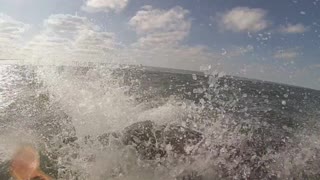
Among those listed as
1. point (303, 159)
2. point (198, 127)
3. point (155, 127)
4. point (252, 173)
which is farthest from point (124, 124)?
point (303, 159)

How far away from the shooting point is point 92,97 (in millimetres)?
22484

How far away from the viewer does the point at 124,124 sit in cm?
1541

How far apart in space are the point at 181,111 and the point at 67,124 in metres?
5.70

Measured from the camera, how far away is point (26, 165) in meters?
11.6

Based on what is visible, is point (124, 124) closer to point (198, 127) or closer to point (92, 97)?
point (198, 127)

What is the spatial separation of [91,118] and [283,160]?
332 inches

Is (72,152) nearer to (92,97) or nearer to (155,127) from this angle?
(155,127)

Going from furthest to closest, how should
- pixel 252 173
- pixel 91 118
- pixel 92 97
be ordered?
pixel 92 97 → pixel 91 118 → pixel 252 173

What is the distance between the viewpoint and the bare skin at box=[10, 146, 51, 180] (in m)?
10.6

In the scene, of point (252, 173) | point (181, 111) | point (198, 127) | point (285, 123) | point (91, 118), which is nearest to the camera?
point (252, 173)

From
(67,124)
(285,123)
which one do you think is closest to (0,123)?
(67,124)

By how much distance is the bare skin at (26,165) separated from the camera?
10.6 metres

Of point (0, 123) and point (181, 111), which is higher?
point (181, 111)

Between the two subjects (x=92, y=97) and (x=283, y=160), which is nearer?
(x=283, y=160)
